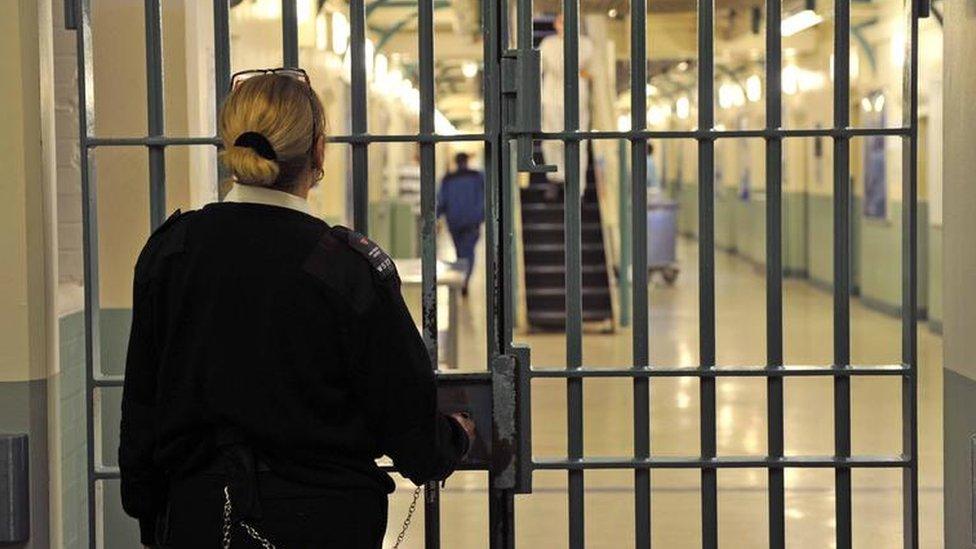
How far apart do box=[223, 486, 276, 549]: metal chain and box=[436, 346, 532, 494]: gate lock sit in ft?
3.15

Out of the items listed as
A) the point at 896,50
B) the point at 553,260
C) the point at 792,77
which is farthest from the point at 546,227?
the point at 792,77

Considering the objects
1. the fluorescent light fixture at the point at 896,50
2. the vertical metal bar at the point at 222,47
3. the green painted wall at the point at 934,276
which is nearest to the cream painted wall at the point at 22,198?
the vertical metal bar at the point at 222,47

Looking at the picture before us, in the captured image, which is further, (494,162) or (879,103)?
(879,103)

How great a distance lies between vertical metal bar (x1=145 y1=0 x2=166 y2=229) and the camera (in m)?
3.87

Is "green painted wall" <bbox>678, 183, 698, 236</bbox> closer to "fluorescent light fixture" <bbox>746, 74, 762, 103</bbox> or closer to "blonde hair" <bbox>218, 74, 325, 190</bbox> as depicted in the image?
"fluorescent light fixture" <bbox>746, 74, 762, 103</bbox>

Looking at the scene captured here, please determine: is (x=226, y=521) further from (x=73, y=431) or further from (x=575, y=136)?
(x=73, y=431)

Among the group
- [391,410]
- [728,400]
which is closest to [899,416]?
[728,400]

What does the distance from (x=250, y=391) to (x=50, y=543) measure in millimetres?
1382

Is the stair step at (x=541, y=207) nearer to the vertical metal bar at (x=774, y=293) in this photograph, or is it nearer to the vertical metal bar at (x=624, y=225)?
the vertical metal bar at (x=624, y=225)

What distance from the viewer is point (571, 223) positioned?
13.1 ft

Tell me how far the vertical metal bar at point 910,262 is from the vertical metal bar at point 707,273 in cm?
45

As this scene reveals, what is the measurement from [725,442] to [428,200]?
5455mm

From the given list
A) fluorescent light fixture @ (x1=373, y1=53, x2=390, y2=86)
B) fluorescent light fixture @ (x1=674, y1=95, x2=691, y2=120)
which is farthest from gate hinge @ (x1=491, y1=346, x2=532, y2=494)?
fluorescent light fixture @ (x1=674, y1=95, x2=691, y2=120)

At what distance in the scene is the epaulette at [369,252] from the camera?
9.55 feet
